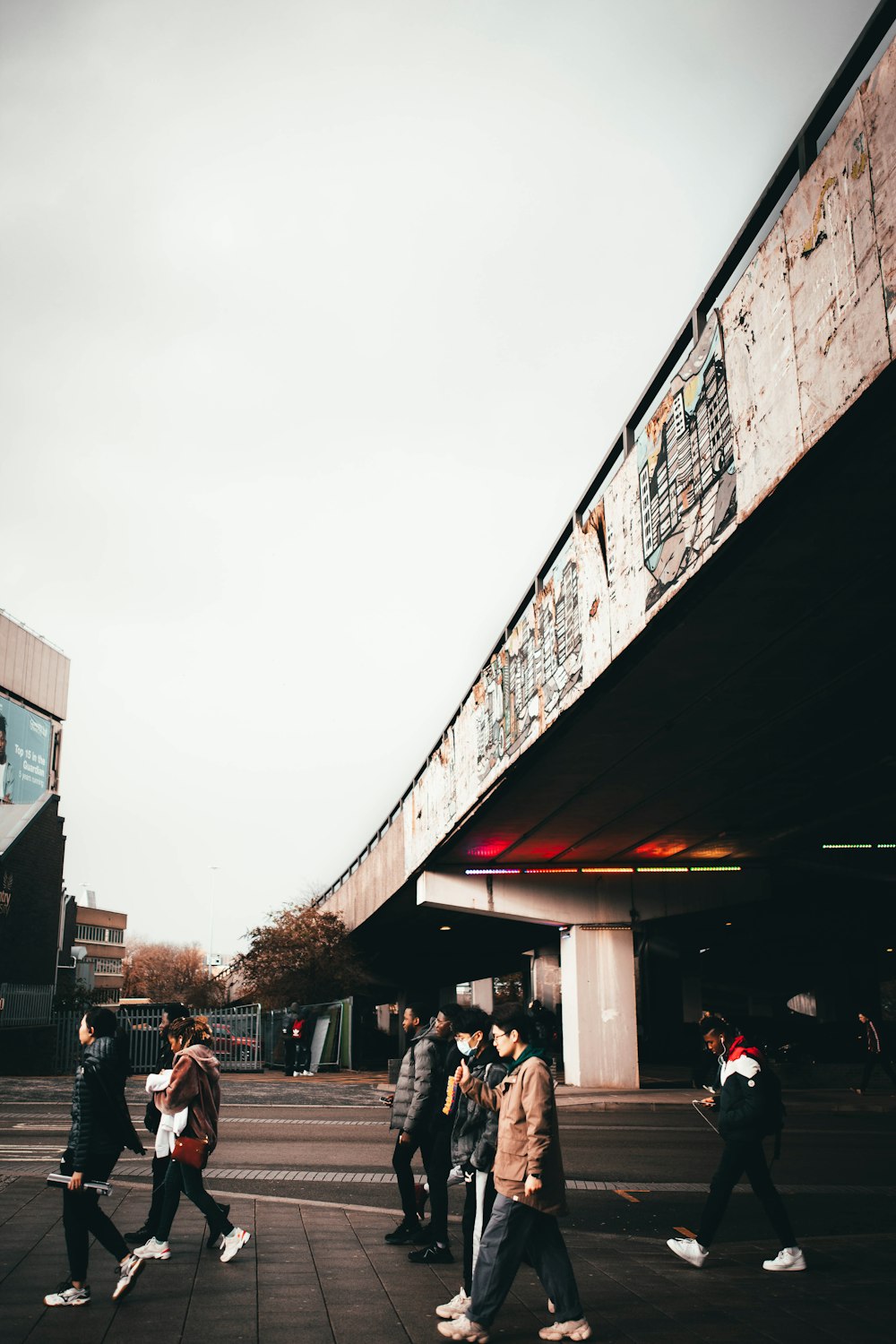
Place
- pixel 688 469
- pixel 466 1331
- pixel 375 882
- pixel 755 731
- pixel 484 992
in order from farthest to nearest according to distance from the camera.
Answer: pixel 484 992 < pixel 375 882 < pixel 755 731 < pixel 688 469 < pixel 466 1331

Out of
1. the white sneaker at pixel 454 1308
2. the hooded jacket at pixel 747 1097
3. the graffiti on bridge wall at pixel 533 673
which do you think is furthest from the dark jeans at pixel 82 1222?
the graffiti on bridge wall at pixel 533 673

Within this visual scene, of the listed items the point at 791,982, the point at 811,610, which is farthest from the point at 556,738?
the point at 791,982

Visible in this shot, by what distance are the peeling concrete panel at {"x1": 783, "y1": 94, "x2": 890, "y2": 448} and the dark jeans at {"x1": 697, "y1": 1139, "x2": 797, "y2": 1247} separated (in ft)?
15.7

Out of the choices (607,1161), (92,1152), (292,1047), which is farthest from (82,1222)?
(292,1047)

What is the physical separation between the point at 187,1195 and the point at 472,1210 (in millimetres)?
1979

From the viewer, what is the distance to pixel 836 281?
7.30m

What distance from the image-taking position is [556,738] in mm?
15719

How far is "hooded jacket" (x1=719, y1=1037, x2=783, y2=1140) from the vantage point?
7641mm

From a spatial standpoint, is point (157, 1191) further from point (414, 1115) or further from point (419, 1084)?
point (419, 1084)

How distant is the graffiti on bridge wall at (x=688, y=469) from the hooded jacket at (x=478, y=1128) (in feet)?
15.1

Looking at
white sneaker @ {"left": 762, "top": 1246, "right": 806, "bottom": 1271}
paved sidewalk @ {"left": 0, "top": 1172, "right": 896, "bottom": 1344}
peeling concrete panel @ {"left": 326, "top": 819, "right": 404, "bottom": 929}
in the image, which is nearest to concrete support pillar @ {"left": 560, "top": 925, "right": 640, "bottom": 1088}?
peeling concrete panel @ {"left": 326, "top": 819, "right": 404, "bottom": 929}

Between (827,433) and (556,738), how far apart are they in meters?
8.76

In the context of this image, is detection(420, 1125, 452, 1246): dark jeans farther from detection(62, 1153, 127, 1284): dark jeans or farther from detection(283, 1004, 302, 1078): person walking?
detection(283, 1004, 302, 1078): person walking

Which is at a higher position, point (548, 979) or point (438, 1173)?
point (548, 979)
